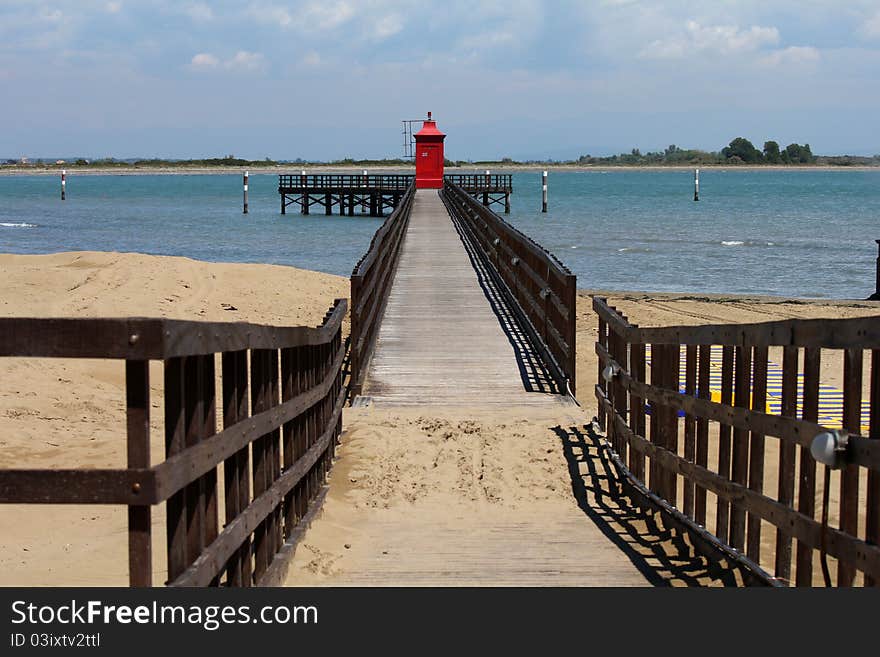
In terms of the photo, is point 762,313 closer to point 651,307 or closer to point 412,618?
point 651,307

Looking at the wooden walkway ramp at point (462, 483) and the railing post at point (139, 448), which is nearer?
the railing post at point (139, 448)

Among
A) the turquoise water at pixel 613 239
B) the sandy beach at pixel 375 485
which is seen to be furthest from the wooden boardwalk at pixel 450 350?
the turquoise water at pixel 613 239

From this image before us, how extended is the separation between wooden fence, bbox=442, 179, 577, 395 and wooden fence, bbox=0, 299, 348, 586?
15.7ft

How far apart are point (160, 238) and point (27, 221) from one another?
50.5ft

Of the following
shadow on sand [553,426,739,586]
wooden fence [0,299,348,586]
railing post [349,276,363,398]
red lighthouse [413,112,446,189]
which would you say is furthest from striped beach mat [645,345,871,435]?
red lighthouse [413,112,446,189]

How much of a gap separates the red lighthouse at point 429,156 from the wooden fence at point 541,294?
102 ft

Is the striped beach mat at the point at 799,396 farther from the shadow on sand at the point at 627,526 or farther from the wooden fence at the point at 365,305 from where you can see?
the wooden fence at the point at 365,305

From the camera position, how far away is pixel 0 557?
5586 mm

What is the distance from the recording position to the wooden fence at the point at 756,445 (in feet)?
12.4

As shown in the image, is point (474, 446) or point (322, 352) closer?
point (322, 352)

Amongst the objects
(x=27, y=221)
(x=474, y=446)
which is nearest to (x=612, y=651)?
(x=474, y=446)

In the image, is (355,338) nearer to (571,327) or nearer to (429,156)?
(571,327)

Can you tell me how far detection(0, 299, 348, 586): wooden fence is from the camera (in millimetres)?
3152

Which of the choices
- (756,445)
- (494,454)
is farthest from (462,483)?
(756,445)
